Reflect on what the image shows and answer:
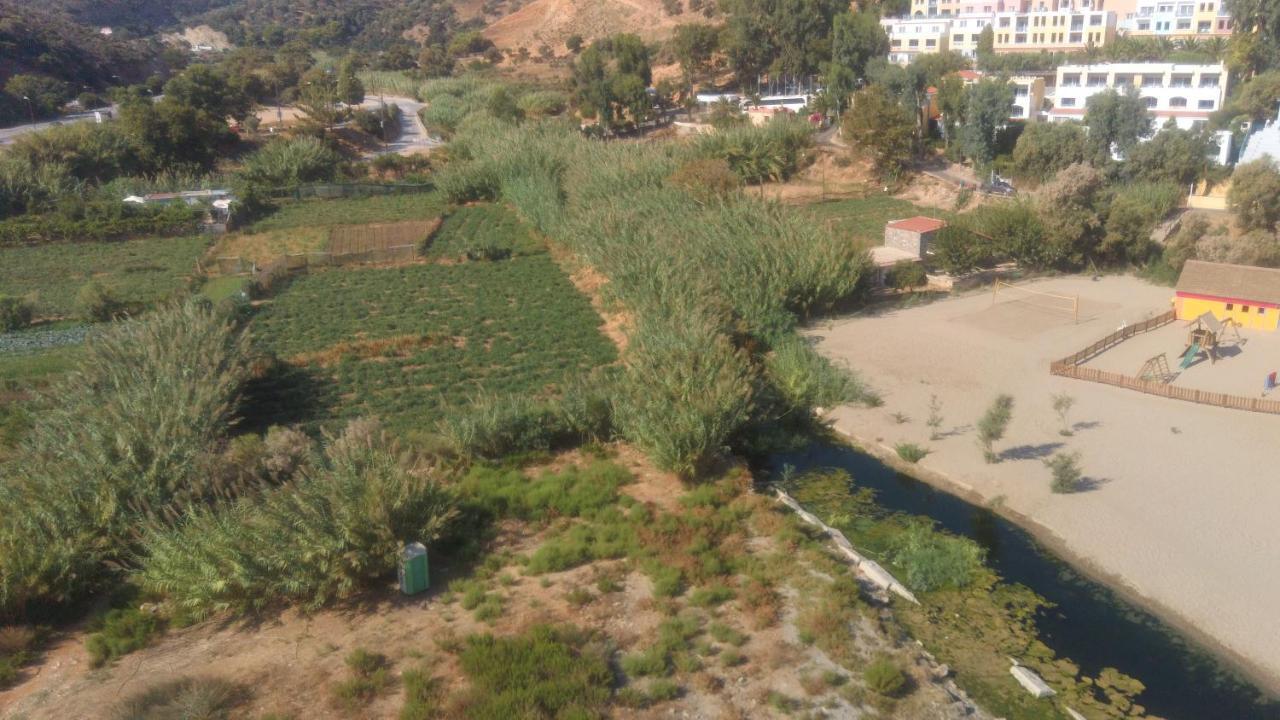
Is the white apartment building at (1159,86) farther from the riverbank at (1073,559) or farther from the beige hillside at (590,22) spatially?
the beige hillside at (590,22)

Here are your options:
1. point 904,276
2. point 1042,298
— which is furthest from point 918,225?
point 1042,298

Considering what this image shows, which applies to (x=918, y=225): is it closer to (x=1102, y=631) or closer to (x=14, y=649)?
(x=1102, y=631)

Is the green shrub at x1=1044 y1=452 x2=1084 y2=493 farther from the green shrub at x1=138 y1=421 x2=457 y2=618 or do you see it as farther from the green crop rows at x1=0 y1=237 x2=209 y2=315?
the green crop rows at x1=0 y1=237 x2=209 y2=315

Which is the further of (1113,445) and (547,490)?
(1113,445)

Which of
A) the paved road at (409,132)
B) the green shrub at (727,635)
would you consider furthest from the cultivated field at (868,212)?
the paved road at (409,132)

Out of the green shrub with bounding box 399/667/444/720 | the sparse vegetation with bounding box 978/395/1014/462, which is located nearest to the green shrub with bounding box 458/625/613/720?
the green shrub with bounding box 399/667/444/720

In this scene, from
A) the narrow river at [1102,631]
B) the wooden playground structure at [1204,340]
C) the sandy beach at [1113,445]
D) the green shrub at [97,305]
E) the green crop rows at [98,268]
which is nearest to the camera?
the narrow river at [1102,631]

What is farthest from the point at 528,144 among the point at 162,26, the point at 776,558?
the point at 162,26
